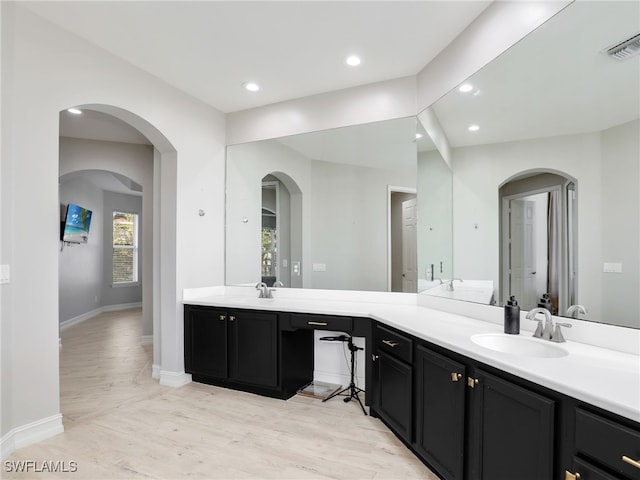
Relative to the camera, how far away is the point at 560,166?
6.36 ft

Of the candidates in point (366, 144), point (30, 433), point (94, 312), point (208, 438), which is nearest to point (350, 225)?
point (366, 144)

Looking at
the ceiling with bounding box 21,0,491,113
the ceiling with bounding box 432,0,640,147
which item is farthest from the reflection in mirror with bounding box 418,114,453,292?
the ceiling with bounding box 21,0,491,113

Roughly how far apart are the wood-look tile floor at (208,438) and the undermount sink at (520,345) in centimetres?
83

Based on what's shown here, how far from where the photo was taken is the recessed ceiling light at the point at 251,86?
3352mm

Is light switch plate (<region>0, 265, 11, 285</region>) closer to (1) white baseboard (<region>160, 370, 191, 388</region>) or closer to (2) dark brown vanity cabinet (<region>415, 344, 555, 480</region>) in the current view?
(1) white baseboard (<region>160, 370, 191, 388</region>)

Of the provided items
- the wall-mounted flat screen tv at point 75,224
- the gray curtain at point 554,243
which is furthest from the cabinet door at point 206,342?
the wall-mounted flat screen tv at point 75,224

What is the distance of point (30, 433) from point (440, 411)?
102 inches

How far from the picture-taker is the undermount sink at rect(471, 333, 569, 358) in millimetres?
1762

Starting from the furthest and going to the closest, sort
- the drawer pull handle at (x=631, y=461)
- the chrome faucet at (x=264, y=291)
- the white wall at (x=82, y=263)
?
the white wall at (x=82, y=263)
the chrome faucet at (x=264, y=291)
the drawer pull handle at (x=631, y=461)

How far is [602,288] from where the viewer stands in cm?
171

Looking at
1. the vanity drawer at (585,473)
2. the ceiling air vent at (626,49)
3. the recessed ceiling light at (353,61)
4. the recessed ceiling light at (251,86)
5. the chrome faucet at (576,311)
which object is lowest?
the vanity drawer at (585,473)

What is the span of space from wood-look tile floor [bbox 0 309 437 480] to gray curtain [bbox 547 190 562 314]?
1254 millimetres

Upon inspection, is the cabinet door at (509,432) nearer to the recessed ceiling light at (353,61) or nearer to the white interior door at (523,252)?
the white interior door at (523,252)

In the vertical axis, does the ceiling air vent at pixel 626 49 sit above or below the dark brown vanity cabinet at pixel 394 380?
above
